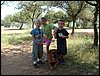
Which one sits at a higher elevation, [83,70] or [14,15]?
[14,15]

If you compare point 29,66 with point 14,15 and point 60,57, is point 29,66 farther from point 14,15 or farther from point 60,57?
point 14,15

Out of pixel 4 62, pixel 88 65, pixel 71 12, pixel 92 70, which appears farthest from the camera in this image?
pixel 71 12

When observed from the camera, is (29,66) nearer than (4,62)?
Yes

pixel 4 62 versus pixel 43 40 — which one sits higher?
pixel 43 40

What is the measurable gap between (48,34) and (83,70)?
74.1 inches

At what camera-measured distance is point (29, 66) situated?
7969 millimetres

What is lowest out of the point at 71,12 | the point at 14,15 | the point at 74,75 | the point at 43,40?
the point at 74,75

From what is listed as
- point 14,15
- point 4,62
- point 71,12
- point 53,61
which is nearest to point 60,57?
point 53,61

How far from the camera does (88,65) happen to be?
7.65 metres

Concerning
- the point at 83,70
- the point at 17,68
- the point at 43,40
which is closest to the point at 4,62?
the point at 17,68

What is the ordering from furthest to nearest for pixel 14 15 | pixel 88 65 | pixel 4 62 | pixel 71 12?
pixel 14 15 → pixel 71 12 → pixel 4 62 → pixel 88 65

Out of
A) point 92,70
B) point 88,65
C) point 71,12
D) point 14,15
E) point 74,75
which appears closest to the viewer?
point 74,75

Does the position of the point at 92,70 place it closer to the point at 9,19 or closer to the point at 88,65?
the point at 88,65

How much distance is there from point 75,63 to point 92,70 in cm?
119
